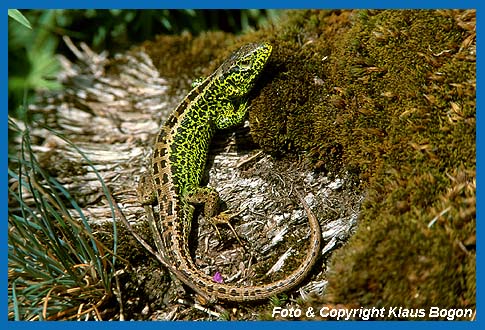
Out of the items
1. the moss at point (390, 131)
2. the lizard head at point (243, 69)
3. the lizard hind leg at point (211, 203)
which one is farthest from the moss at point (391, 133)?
the lizard hind leg at point (211, 203)

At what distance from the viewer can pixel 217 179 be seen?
14.1 ft

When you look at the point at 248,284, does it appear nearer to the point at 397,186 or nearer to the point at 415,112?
the point at 397,186

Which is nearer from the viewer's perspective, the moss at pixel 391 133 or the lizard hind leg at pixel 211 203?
the moss at pixel 391 133

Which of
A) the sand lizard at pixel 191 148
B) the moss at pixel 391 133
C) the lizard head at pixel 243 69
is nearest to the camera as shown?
the moss at pixel 391 133

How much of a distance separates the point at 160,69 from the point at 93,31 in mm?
1098

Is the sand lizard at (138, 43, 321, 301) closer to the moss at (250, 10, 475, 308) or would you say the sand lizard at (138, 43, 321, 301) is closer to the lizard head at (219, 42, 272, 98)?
the lizard head at (219, 42, 272, 98)

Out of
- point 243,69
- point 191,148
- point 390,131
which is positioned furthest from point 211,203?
point 390,131

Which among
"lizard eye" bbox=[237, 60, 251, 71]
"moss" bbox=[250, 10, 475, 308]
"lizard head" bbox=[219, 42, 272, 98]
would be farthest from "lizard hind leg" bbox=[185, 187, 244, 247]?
"lizard eye" bbox=[237, 60, 251, 71]

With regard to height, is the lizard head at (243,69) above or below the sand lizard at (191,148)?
above

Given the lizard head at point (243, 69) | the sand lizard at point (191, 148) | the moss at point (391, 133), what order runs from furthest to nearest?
the lizard head at point (243, 69) < the sand lizard at point (191, 148) < the moss at point (391, 133)

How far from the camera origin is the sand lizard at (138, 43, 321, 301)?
12.9 feet

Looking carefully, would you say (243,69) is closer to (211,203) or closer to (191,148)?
(191,148)

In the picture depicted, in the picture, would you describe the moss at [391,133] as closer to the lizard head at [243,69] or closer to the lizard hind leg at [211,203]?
the lizard head at [243,69]

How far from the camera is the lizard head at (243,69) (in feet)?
13.8
